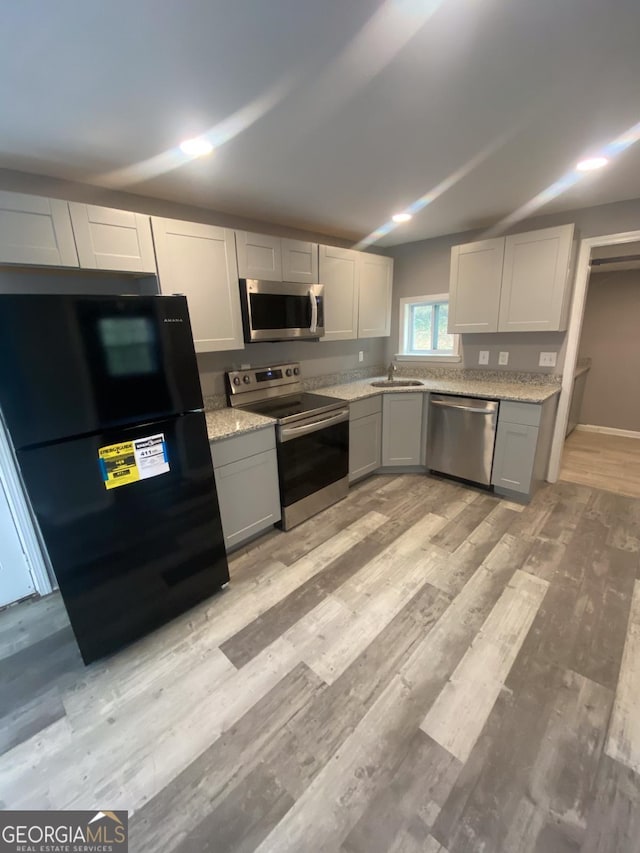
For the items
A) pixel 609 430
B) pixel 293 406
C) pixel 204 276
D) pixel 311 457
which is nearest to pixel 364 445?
pixel 311 457

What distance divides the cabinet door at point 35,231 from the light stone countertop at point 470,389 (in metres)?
2.07

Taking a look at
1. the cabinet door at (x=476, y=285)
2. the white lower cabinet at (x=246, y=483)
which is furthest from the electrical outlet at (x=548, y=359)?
the white lower cabinet at (x=246, y=483)

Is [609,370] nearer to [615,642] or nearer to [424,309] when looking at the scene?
[424,309]

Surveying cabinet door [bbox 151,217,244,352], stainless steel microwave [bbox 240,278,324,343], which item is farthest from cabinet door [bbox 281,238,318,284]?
cabinet door [bbox 151,217,244,352]

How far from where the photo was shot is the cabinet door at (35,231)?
160cm

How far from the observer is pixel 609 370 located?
14.5 ft

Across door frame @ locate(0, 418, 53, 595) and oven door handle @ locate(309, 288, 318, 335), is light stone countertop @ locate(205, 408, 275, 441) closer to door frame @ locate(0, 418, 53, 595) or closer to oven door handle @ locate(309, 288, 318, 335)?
oven door handle @ locate(309, 288, 318, 335)

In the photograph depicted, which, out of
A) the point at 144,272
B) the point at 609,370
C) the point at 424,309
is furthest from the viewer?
the point at 609,370

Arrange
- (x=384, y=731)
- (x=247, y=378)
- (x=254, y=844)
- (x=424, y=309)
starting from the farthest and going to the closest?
(x=424, y=309)
(x=247, y=378)
(x=384, y=731)
(x=254, y=844)

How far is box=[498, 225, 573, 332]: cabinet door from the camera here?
269cm

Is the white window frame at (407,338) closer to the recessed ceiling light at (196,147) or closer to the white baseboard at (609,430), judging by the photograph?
the white baseboard at (609,430)

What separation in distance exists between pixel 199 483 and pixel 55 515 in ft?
2.05

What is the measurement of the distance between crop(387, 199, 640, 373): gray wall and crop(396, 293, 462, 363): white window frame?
0.18 feet

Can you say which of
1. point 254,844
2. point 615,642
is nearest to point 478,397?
point 615,642
